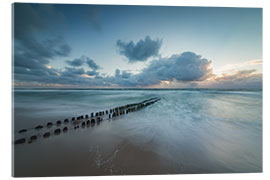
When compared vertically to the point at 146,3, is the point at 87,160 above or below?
below

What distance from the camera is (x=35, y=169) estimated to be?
190cm

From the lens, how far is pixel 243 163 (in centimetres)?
225

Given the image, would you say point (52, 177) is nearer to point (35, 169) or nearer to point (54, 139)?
point (35, 169)

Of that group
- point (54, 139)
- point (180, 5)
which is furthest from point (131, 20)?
point (54, 139)

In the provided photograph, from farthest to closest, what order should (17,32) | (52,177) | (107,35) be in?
1. (107,35)
2. (17,32)
3. (52,177)

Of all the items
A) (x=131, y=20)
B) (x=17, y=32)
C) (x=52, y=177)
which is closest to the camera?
(x=52, y=177)

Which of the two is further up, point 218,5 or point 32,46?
point 218,5

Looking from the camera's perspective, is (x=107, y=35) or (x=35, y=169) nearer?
(x=35, y=169)

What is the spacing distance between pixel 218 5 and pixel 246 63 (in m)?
2.47

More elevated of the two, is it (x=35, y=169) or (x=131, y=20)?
(x=131, y=20)

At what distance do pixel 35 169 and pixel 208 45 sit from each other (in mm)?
6230
